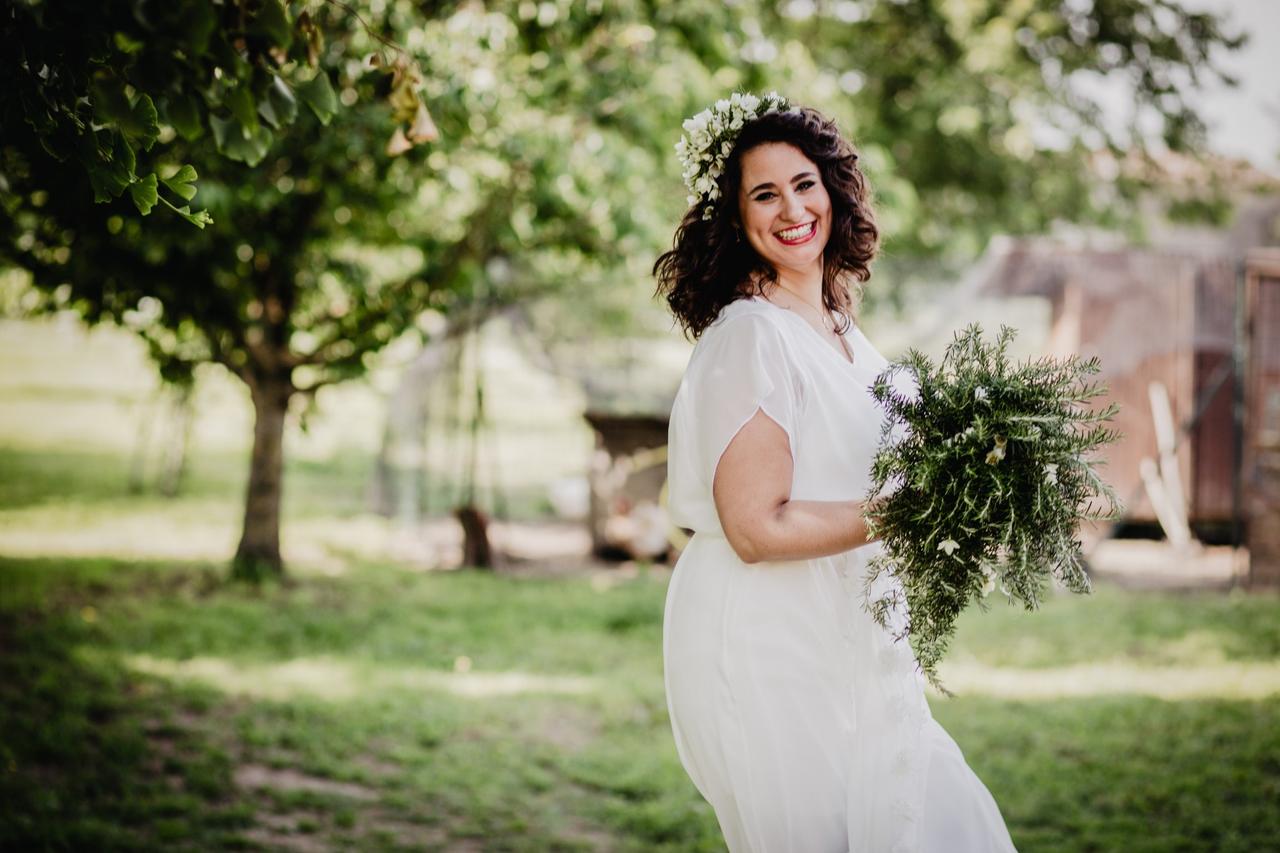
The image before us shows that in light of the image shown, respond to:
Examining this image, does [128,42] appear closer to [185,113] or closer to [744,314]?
[185,113]

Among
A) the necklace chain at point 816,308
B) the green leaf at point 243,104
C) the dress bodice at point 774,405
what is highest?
the green leaf at point 243,104

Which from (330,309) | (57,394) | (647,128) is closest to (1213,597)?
(647,128)

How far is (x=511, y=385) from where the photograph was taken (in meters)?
15.1

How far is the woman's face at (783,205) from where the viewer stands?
263 centimetres

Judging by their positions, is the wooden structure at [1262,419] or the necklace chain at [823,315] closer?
the necklace chain at [823,315]

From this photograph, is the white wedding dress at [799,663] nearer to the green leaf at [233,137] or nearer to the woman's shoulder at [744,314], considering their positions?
the woman's shoulder at [744,314]

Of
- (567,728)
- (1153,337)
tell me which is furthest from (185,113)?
(1153,337)

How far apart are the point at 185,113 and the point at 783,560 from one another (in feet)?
4.88

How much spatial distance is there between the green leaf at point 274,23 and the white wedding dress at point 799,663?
42.5 inches

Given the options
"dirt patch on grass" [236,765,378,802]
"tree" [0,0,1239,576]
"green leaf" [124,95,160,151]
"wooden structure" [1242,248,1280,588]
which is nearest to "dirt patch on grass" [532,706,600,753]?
"dirt patch on grass" [236,765,378,802]

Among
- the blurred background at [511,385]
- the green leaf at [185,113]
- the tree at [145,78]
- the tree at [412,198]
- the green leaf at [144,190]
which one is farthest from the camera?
the tree at [412,198]

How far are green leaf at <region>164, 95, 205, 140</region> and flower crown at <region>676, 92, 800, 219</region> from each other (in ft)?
3.93

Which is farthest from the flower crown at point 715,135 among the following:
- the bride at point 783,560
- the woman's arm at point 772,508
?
the woman's arm at point 772,508

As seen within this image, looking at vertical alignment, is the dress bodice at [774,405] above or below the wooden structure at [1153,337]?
below
